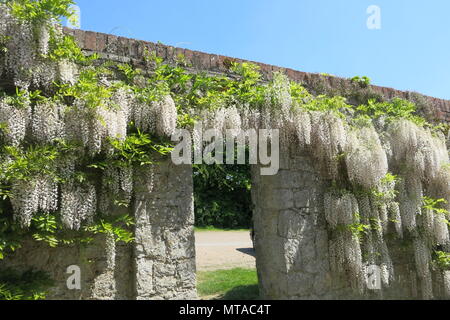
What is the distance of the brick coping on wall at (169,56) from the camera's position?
2832mm

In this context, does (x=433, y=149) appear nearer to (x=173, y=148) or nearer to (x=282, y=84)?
(x=282, y=84)

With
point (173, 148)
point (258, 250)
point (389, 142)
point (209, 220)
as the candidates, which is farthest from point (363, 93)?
point (209, 220)

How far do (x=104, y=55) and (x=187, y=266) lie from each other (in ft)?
6.11

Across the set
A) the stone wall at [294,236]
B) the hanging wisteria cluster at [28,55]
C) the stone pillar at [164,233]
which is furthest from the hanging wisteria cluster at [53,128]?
the stone wall at [294,236]

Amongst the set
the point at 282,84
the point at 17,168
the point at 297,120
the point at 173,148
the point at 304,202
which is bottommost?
the point at 304,202

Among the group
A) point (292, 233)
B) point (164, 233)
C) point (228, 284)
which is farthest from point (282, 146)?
point (228, 284)

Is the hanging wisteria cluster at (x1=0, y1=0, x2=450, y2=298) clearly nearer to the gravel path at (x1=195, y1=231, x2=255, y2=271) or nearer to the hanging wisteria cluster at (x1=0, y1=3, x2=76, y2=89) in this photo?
the hanging wisteria cluster at (x1=0, y1=3, x2=76, y2=89)

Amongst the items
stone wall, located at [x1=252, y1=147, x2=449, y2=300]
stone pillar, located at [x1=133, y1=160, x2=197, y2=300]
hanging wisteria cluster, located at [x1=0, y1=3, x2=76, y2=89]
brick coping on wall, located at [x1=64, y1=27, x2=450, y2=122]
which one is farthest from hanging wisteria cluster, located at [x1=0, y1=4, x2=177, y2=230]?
stone wall, located at [x1=252, y1=147, x2=449, y2=300]

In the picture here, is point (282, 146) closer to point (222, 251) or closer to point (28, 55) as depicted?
point (28, 55)

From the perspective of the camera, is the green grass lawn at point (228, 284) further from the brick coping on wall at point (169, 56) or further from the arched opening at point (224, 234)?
the brick coping on wall at point (169, 56)

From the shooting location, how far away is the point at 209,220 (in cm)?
A: 1216

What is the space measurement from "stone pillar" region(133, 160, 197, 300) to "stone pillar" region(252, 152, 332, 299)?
784 mm

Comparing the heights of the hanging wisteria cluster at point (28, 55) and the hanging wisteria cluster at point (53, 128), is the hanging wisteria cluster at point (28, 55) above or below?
above

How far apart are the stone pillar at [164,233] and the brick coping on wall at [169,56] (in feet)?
3.37
